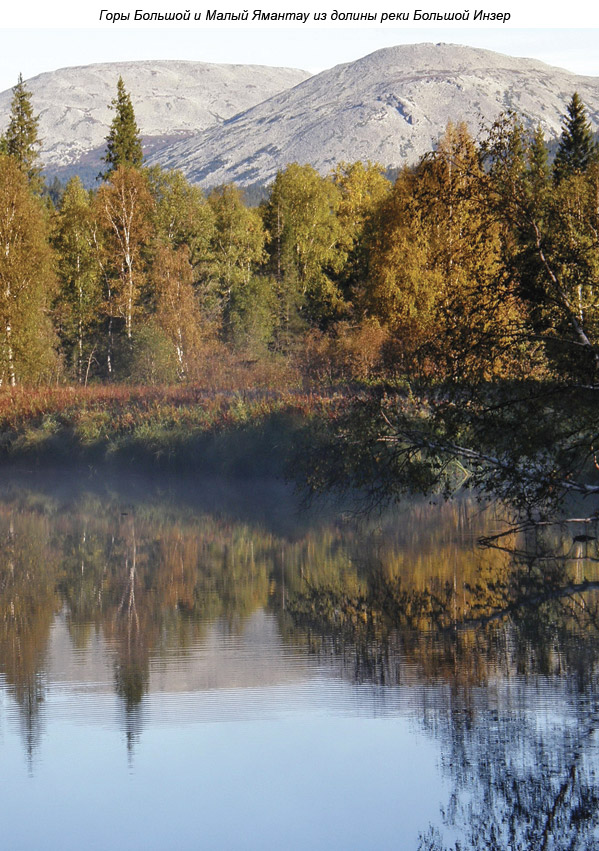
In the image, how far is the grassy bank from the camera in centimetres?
3064

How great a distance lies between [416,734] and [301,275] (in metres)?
53.6

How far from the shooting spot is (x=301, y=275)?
62.1 meters

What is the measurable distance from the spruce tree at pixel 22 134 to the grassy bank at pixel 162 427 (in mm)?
24114

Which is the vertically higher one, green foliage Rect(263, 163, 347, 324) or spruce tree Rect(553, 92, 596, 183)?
spruce tree Rect(553, 92, 596, 183)

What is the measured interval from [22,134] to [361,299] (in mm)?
21154

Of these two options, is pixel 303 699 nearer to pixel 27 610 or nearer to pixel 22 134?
pixel 27 610

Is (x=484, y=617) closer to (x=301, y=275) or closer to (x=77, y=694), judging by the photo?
(x=77, y=694)

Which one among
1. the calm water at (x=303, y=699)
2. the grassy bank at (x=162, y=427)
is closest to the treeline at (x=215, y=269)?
the grassy bank at (x=162, y=427)

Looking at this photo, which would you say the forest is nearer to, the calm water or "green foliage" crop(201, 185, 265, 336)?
"green foliage" crop(201, 185, 265, 336)

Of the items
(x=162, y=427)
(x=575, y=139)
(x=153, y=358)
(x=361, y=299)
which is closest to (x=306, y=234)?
(x=361, y=299)

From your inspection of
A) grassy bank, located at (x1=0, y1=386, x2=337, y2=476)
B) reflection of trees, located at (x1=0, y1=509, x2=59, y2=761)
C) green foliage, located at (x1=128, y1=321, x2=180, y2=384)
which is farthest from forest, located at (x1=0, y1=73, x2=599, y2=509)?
reflection of trees, located at (x1=0, y1=509, x2=59, y2=761)

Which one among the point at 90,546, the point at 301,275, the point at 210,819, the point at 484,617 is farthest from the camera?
the point at 301,275

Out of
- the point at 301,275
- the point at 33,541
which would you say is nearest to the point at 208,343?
the point at 301,275

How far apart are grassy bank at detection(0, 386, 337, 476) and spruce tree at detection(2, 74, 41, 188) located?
79.1 feet
